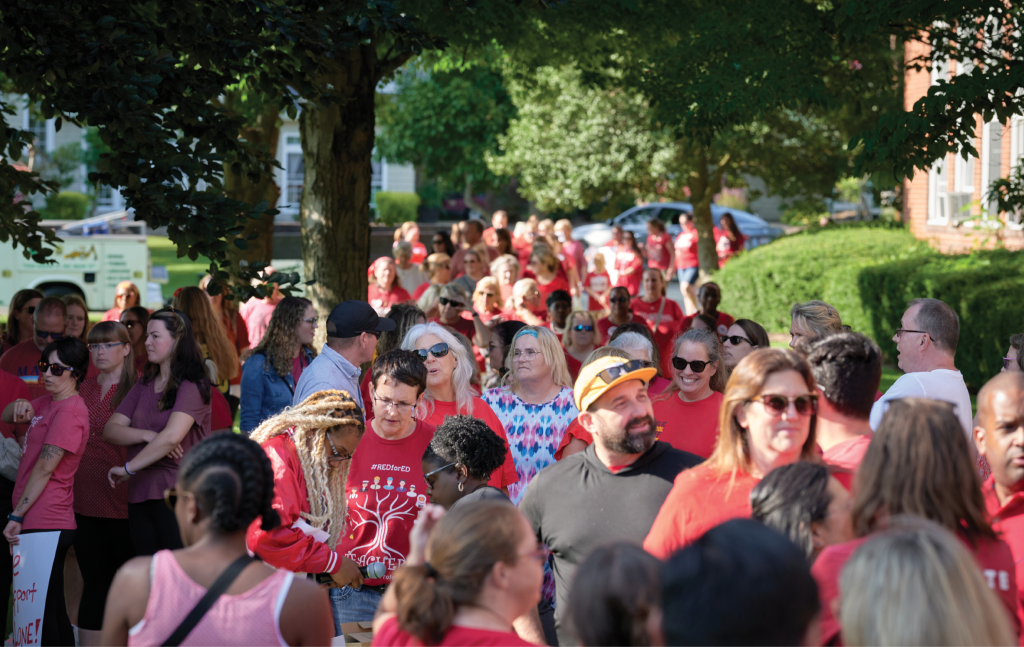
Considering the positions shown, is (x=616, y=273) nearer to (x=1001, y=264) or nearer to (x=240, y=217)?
(x=1001, y=264)

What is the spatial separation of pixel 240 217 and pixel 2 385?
1717 millimetres

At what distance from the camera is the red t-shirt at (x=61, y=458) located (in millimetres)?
5008

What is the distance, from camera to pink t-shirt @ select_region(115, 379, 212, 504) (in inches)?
201

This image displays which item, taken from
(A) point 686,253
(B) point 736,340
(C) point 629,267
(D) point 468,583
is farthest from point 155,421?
(A) point 686,253

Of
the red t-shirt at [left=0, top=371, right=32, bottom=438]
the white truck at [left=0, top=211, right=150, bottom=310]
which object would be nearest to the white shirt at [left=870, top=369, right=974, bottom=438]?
the red t-shirt at [left=0, top=371, right=32, bottom=438]

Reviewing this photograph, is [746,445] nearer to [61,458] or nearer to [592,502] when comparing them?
[592,502]

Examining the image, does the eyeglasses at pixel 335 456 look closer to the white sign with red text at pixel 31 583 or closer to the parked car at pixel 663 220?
the white sign with red text at pixel 31 583

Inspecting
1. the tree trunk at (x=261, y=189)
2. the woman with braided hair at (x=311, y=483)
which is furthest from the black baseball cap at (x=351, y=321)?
the tree trunk at (x=261, y=189)

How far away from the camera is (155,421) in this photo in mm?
5180

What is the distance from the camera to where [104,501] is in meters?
5.32

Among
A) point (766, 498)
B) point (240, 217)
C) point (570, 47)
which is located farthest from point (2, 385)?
point (570, 47)

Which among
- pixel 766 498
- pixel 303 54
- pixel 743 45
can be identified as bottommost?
pixel 766 498

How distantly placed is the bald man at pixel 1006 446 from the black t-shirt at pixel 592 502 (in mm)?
1036

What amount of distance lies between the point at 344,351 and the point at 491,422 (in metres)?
1.23
